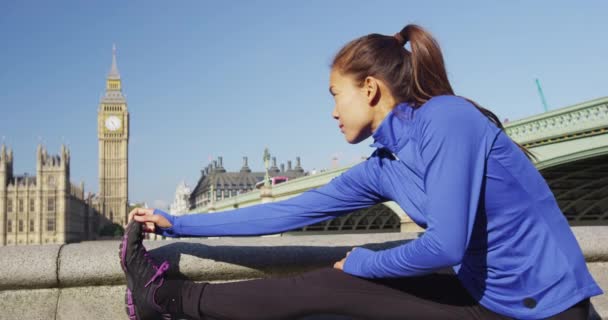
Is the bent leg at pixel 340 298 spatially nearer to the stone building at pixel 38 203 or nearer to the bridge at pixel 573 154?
the bridge at pixel 573 154

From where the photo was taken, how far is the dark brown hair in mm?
1968

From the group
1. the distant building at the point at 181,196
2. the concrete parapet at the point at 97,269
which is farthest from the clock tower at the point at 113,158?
the concrete parapet at the point at 97,269

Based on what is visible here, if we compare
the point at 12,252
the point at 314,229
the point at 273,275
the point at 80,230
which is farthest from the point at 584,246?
the point at 80,230

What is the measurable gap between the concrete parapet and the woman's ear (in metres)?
1.07

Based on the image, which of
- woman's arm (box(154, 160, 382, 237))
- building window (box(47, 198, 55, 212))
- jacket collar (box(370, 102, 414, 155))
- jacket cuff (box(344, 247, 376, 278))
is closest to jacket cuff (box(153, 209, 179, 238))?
woman's arm (box(154, 160, 382, 237))

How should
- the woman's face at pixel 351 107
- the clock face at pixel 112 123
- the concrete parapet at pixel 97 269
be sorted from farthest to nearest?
1. the clock face at pixel 112 123
2. the concrete parapet at pixel 97 269
3. the woman's face at pixel 351 107

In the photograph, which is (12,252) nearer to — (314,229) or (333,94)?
(333,94)

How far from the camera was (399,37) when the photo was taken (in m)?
2.09

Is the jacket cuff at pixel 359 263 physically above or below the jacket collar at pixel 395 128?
below

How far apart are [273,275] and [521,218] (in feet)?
4.59

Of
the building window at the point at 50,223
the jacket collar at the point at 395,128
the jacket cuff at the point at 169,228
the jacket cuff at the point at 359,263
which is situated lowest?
the building window at the point at 50,223

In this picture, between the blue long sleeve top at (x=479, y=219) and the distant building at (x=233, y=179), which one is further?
the distant building at (x=233, y=179)

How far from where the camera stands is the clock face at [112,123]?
9481cm

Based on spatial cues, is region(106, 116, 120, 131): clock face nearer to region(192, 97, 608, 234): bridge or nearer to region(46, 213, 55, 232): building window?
region(46, 213, 55, 232): building window
